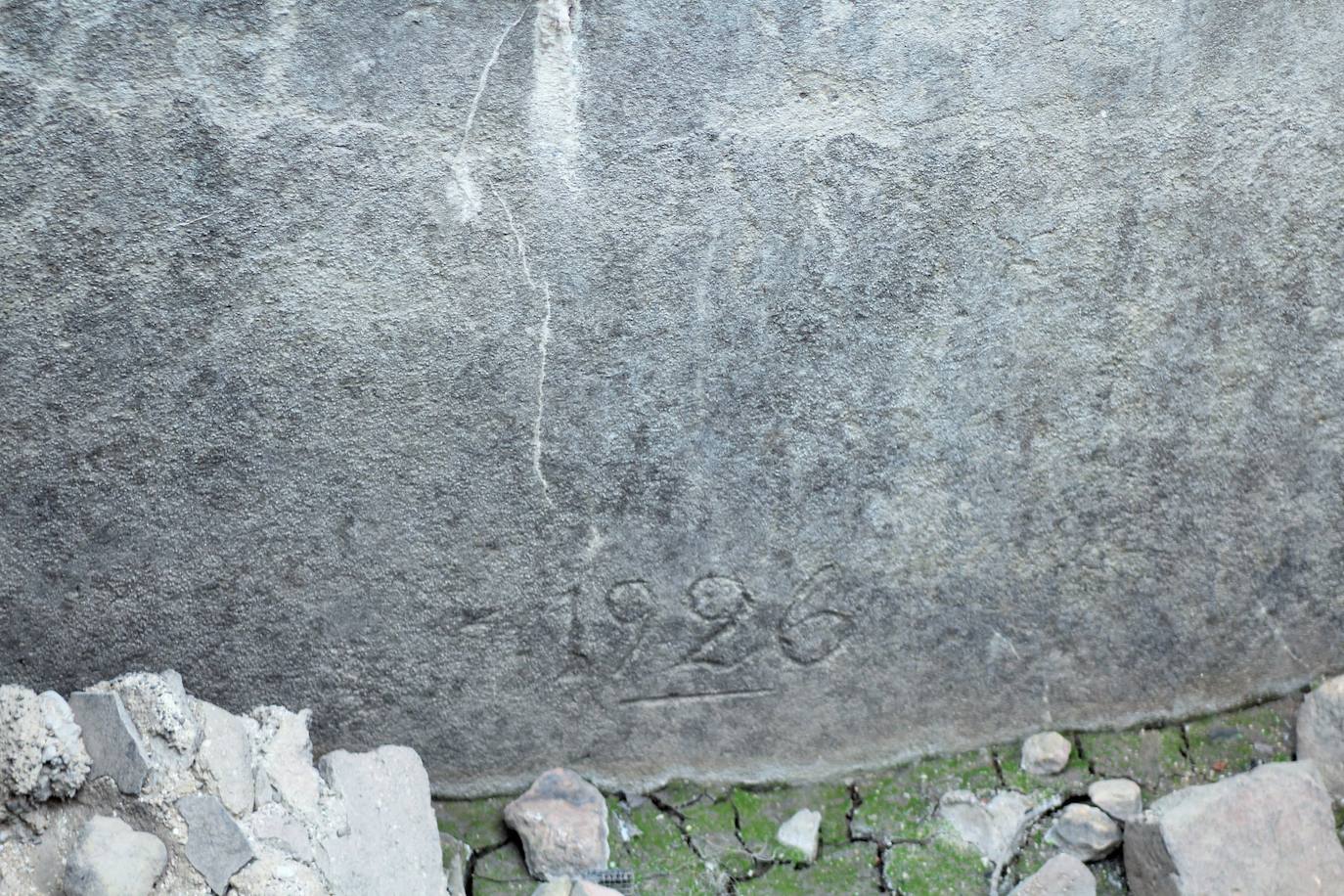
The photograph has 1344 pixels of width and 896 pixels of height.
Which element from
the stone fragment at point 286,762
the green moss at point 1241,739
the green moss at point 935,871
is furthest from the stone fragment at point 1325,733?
the stone fragment at point 286,762

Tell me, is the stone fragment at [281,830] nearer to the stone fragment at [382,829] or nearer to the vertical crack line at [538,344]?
the stone fragment at [382,829]

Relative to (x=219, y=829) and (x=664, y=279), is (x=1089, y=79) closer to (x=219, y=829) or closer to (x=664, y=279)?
(x=664, y=279)

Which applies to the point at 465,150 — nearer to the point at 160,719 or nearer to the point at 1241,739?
the point at 160,719

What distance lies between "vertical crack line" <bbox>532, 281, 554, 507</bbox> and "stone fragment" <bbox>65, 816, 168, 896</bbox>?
63cm

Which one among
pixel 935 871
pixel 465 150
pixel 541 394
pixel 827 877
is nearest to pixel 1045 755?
pixel 935 871

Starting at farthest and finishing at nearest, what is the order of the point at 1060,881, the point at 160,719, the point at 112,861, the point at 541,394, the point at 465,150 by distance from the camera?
the point at 1060,881 → the point at 541,394 → the point at 465,150 → the point at 160,719 → the point at 112,861

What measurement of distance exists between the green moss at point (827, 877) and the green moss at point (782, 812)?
0.06ft

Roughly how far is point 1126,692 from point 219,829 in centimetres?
132

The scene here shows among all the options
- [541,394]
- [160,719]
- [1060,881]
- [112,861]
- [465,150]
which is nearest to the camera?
[112,861]

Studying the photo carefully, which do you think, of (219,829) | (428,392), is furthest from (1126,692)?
(219,829)

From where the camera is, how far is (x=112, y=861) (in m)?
1.48

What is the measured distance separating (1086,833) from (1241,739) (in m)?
0.34

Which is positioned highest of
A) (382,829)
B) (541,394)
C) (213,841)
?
(541,394)

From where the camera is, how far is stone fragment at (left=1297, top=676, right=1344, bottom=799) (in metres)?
2.08
